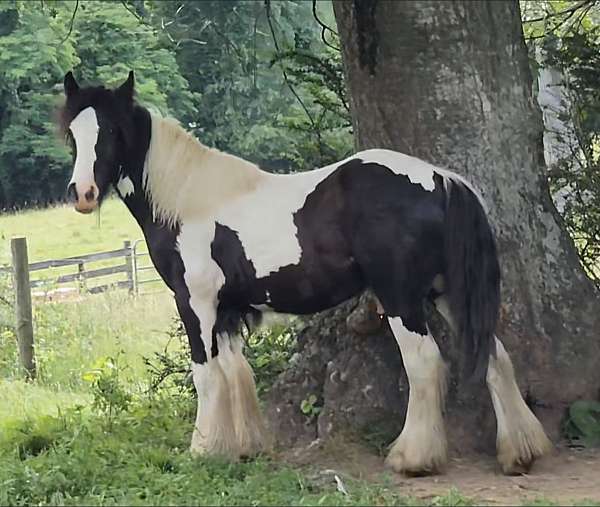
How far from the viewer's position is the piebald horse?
4156 mm

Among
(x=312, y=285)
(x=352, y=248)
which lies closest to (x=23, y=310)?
(x=312, y=285)

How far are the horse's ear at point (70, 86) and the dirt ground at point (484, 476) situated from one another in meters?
2.11

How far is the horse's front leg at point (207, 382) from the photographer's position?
4414 millimetres

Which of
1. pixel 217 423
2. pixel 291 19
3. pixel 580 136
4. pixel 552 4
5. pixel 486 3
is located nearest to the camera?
pixel 217 423

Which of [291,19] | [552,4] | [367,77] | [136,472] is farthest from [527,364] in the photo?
[291,19]

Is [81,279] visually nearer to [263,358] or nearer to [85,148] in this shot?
[263,358]

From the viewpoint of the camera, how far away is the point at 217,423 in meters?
4.42

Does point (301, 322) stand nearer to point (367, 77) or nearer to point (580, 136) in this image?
point (367, 77)

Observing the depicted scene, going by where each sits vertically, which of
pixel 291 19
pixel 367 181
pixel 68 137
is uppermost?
pixel 291 19

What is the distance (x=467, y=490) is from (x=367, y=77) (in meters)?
2.17

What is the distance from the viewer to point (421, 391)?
4.16 meters

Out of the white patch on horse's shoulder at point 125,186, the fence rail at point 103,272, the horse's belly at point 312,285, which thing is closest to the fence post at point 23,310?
the fence rail at point 103,272

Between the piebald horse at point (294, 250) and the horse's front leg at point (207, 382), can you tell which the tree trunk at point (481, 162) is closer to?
the piebald horse at point (294, 250)

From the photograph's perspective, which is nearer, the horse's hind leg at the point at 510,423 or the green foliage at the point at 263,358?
the horse's hind leg at the point at 510,423
